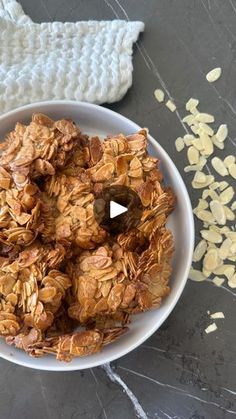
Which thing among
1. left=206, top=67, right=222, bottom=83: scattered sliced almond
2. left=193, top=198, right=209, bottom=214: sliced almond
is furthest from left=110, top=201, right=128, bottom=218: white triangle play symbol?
left=206, top=67, right=222, bottom=83: scattered sliced almond

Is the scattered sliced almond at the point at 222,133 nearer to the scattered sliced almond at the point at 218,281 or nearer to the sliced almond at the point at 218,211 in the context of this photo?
the sliced almond at the point at 218,211

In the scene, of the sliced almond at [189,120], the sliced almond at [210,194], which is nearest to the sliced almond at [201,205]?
the sliced almond at [210,194]

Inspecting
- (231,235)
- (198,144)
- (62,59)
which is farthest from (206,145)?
(62,59)

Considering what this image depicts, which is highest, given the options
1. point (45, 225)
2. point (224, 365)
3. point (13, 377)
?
point (45, 225)

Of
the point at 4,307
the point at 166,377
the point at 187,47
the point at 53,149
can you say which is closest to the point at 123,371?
the point at 166,377

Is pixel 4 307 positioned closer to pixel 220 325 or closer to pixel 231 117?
pixel 220 325

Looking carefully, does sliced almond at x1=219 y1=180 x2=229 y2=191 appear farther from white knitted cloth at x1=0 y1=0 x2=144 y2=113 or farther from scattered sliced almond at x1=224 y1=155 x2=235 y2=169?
white knitted cloth at x1=0 y1=0 x2=144 y2=113
